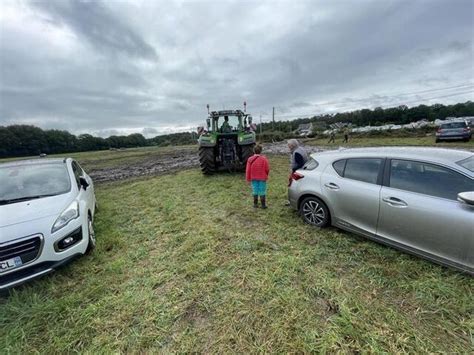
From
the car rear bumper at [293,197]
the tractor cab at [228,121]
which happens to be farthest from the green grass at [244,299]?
the tractor cab at [228,121]

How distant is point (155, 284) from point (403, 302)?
2.73 m

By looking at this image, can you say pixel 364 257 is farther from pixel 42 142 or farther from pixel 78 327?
pixel 42 142

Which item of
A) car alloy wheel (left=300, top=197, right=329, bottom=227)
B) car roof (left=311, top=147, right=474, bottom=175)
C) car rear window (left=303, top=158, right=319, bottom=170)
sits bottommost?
car alloy wheel (left=300, top=197, right=329, bottom=227)

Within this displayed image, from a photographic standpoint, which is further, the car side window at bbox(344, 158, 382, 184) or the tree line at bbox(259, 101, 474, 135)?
the tree line at bbox(259, 101, 474, 135)

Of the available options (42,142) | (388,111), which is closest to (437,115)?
(388,111)

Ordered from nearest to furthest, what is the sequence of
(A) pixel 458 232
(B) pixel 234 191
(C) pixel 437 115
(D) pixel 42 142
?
Answer: 1. (A) pixel 458 232
2. (B) pixel 234 191
3. (D) pixel 42 142
4. (C) pixel 437 115

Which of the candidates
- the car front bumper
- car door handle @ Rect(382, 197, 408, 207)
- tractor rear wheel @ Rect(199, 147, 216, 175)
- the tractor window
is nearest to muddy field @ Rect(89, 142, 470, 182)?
tractor rear wheel @ Rect(199, 147, 216, 175)

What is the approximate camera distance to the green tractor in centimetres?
850

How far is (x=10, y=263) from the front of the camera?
7.93ft

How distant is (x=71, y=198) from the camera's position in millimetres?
3307

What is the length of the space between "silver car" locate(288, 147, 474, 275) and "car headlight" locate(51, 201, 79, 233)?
11.7 ft

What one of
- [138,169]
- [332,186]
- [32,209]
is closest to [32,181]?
[32,209]

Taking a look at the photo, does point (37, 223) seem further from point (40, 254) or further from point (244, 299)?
point (244, 299)

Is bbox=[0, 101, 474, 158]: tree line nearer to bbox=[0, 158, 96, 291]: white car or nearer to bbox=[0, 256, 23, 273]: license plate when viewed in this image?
bbox=[0, 158, 96, 291]: white car
